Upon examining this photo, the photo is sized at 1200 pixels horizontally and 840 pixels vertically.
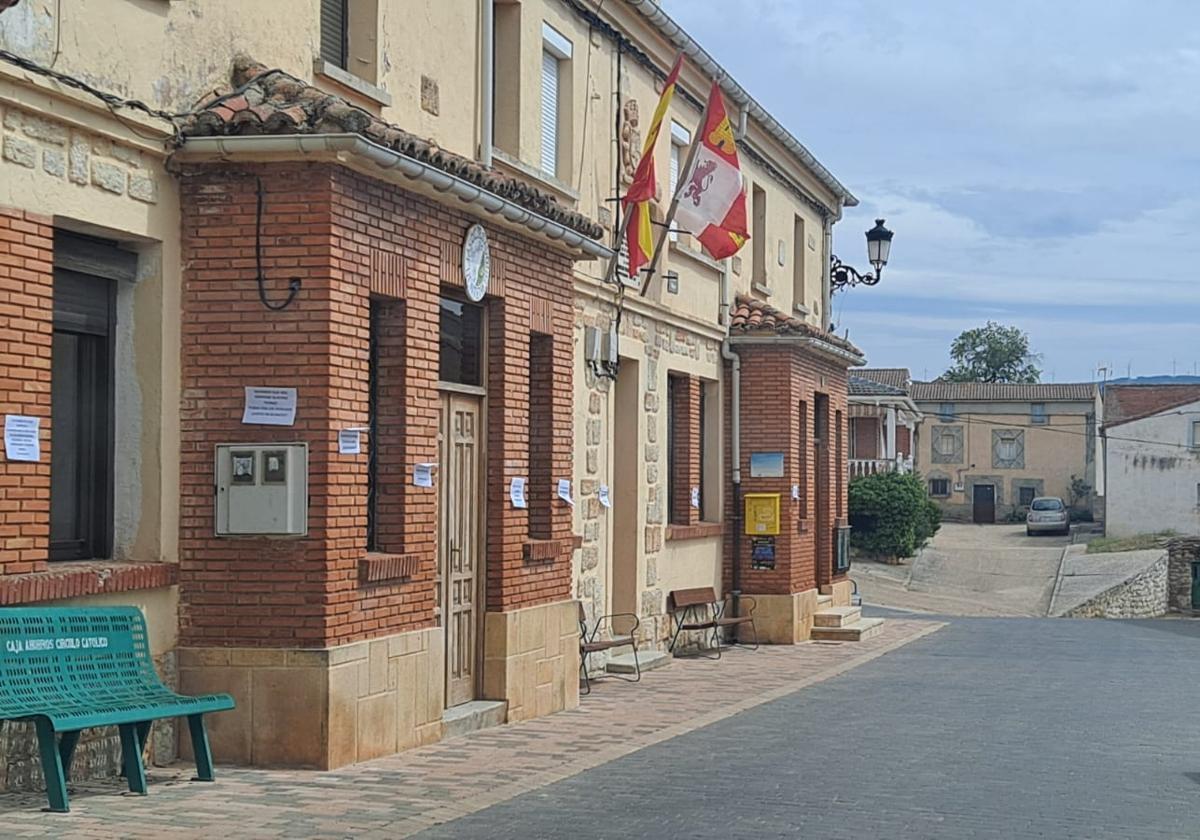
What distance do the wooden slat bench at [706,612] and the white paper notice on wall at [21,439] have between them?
1123 centimetres

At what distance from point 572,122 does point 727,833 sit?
30.6 feet

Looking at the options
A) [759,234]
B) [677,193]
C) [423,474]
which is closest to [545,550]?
[423,474]

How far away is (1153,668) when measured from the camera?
1898 cm

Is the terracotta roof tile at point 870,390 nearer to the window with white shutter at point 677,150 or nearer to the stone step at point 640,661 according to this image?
the window with white shutter at point 677,150

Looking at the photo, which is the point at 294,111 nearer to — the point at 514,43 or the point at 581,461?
the point at 514,43

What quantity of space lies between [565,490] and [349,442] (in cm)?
388

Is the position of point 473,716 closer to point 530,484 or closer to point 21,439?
point 530,484

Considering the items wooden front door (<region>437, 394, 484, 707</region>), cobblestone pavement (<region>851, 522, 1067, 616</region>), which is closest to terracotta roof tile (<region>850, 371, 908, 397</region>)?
cobblestone pavement (<region>851, 522, 1067, 616</region>)

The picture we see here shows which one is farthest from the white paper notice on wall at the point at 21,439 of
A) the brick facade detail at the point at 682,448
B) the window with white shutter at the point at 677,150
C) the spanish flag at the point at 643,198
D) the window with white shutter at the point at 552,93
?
the brick facade detail at the point at 682,448

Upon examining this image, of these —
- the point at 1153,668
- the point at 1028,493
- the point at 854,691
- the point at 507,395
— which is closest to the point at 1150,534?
the point at 1028,493

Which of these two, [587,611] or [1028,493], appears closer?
[587,611]

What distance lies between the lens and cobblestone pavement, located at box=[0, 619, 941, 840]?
7.63 m

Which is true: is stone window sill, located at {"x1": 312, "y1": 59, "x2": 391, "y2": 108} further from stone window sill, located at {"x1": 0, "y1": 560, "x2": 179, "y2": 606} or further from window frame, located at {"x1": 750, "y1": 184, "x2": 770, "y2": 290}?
window frame, located at {"x1": 750, "y1": 184, "x2": 770, "y2": 290}

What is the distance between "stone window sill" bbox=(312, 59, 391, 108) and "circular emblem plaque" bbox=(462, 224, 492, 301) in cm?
111
